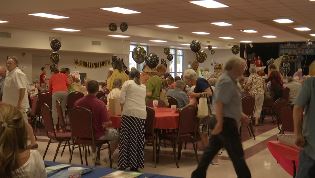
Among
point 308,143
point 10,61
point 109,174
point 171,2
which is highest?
point 171,2

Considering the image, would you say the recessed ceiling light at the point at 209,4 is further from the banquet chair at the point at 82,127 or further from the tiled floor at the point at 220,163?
→ the banquet chair at the point at 82,127

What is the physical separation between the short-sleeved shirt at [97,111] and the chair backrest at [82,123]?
94 mm

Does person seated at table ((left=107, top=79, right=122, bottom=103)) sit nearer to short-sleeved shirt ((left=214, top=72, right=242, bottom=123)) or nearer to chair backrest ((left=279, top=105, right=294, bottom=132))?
short-sleeved shirt ((left=214, top=72, right=242, bottom=123))

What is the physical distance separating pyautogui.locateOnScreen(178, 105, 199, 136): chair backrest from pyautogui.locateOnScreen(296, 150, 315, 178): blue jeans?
2.82 metres

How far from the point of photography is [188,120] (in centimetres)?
630

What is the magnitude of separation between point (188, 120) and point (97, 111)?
133cm

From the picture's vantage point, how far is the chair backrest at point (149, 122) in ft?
20.1

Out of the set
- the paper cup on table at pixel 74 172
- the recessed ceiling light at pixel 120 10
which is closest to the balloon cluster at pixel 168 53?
the recessed ceiling light at pixel 120 10

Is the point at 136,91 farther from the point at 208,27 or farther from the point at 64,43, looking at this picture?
the point at 64,43

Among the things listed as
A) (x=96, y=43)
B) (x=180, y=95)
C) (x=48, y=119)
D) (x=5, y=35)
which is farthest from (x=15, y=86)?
(x=96, y=43)

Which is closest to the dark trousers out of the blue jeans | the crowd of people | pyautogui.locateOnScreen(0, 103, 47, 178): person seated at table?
the crowd of people

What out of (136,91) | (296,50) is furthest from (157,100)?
(296,50)

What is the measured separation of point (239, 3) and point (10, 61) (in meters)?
4.47

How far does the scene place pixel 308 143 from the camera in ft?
11.3
